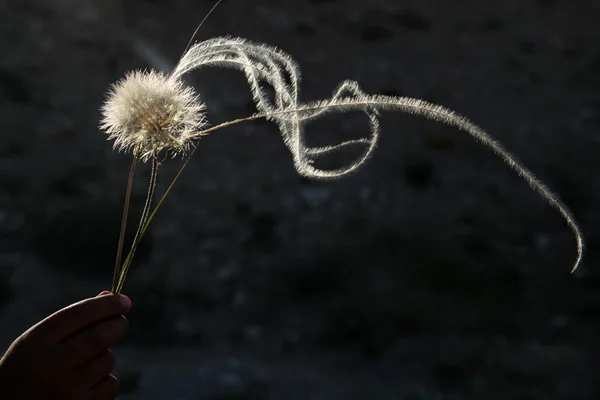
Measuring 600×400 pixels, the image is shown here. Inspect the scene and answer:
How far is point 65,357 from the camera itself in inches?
39.6

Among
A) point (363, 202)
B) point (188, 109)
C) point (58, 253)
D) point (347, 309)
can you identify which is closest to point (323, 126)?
point (363, 202)

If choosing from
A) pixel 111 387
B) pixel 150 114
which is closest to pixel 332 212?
pixel 150 114

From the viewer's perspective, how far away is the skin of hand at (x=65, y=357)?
991 millimetres

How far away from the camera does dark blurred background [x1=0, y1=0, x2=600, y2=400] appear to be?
4043mm

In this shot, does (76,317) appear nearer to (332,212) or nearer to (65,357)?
(65,357)

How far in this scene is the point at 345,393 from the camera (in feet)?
12.4

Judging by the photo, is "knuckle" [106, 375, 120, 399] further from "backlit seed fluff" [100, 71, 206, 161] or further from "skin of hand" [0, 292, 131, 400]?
"backlit seed fluff" [100, 71, 206, 161]

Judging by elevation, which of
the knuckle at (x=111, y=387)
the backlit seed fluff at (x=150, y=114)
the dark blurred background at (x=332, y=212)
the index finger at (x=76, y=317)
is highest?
the dark blurred background at (x=332, y=212)

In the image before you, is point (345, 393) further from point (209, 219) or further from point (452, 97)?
point (452, 97)

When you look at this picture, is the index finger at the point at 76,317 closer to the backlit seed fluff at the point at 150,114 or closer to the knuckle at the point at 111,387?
the knuckle at the point at 111,387

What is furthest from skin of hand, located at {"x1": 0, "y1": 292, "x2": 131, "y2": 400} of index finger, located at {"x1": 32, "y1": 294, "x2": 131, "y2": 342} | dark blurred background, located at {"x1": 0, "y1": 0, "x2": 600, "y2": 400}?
dark blurred background, located at {"x1": 0, "y1": 0, "x2": 600, "y2": 400}

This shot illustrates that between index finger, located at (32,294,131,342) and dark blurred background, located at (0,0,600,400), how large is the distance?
2856mm

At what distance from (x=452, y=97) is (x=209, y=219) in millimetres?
2182

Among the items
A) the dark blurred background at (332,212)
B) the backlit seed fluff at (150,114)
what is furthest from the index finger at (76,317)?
the dark blurred background at (332,212)
